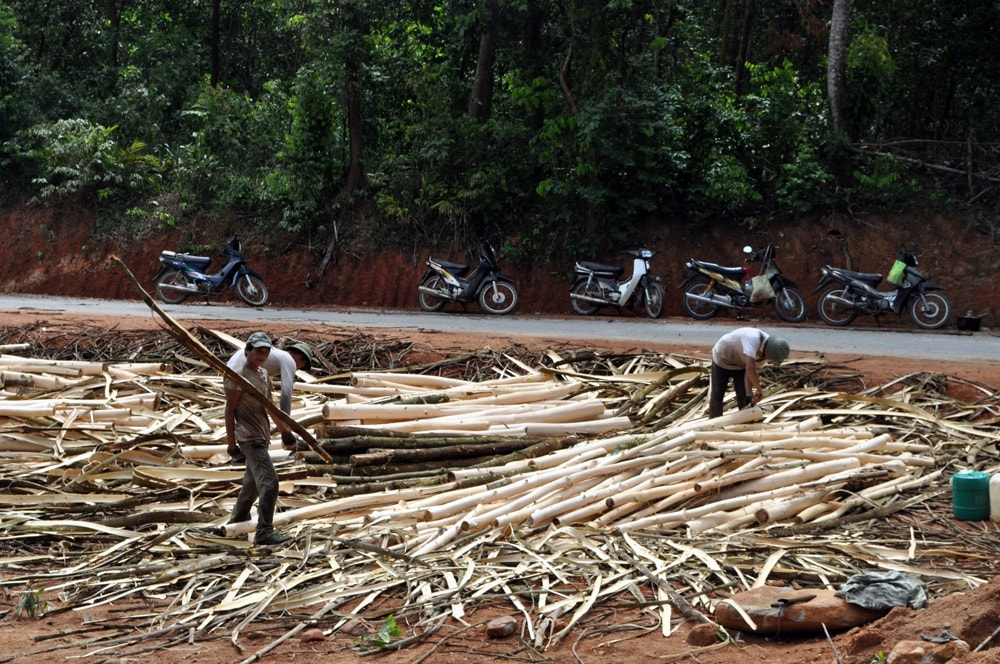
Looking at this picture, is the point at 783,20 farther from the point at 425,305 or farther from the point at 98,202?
the point at 98,202

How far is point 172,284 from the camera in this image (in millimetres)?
19781

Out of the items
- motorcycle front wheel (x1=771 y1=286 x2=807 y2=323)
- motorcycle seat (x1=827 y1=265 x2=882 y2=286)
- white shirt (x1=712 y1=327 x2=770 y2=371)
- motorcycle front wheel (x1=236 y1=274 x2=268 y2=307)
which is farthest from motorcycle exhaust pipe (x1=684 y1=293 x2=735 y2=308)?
white shirt (x1=712 y1=327 x2=770 y2=371)

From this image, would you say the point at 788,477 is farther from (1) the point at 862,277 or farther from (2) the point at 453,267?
(2) the point at 453,267

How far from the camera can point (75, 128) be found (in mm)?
25078

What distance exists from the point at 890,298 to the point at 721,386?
799cm

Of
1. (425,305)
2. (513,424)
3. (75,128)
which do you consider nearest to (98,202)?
(75,128)

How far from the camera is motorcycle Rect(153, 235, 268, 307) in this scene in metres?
19.5

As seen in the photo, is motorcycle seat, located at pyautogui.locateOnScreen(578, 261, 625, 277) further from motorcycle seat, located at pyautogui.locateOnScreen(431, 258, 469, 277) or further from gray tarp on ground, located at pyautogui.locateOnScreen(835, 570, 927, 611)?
gray tarp on ground, located at pyautogui.locateOnScreen(835, 570, 927, 611)

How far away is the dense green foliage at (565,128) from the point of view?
1998 cm

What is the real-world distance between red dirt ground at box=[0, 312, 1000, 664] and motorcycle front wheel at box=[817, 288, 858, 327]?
40.4ft

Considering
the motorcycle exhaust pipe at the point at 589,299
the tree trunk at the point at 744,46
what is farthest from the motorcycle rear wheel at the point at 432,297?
the tree trunk at the point at 744,46

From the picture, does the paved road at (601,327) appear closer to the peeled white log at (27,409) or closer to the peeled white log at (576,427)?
the peeled white log at (576,427)

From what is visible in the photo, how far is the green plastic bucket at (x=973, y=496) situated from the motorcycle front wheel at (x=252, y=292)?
14133 mm

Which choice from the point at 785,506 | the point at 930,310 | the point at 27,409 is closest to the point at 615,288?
the point at 930,310
